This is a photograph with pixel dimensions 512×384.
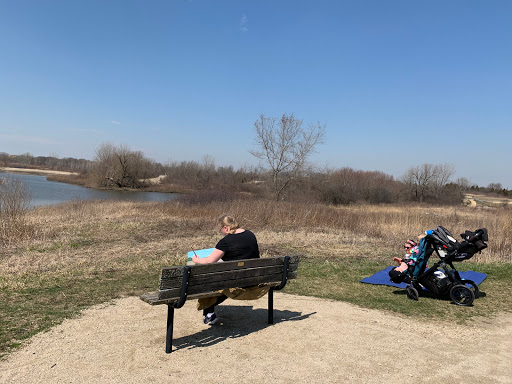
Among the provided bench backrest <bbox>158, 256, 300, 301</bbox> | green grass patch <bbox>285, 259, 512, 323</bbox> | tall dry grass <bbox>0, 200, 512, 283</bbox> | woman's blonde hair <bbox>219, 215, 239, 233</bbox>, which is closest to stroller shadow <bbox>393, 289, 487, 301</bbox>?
green grass patch <bbox>285, 259, 512, 323</bbox>

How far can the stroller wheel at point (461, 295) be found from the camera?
6141 mm

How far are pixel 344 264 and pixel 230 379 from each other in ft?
22.4

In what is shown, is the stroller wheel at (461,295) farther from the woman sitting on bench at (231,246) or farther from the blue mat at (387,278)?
the woman sitting on bench at (231,246)

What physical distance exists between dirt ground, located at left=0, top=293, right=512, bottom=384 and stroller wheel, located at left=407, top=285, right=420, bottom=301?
42.3 inches

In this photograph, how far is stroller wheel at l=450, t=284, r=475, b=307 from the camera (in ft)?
20.1

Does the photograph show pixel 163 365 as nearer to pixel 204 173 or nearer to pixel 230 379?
pixel 230 379

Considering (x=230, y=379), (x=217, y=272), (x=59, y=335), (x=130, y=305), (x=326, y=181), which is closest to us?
(x=230, y=379)

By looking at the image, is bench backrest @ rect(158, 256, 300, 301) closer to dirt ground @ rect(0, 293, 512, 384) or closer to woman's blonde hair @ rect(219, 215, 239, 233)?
woman's blonde hair @ rect(219, 215, 239, 233)

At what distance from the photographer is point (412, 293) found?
651 centimetres

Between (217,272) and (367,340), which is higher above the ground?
(217,272)

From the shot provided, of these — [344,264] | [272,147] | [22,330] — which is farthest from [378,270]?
[272,147]

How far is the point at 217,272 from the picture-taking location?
13.8 ft

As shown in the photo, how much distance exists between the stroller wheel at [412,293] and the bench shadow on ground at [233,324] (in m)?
2.00

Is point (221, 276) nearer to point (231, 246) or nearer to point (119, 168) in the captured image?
point (231, 246)
